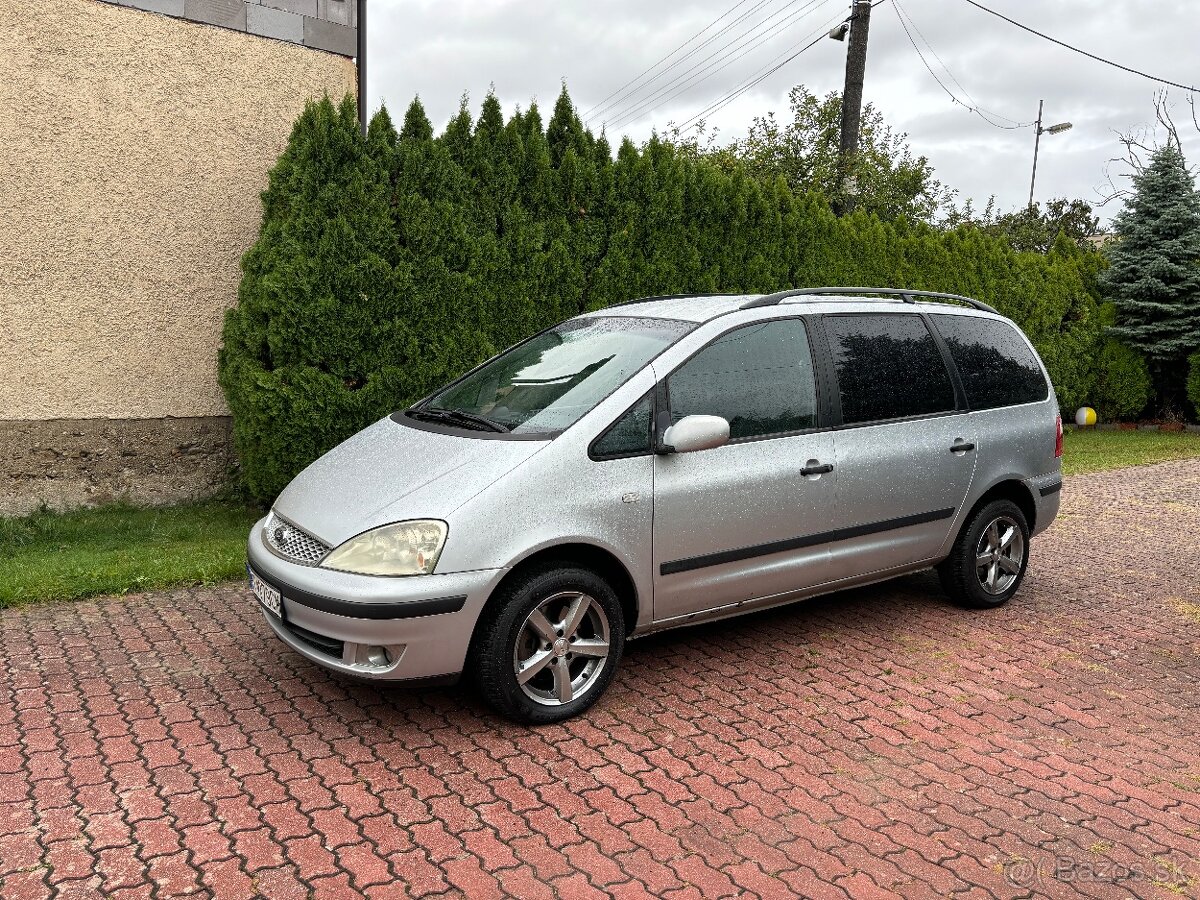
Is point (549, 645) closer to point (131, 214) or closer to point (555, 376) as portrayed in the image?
point (555, 376)

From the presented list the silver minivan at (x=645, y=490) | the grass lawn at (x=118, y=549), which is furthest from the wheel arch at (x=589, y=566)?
the grass lawn at (x=118, y=549)

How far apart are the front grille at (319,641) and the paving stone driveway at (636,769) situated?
0.36 metres

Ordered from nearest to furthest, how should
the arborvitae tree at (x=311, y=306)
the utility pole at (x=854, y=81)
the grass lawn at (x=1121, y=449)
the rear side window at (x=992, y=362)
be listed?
the rear side window at (x=992, y=362) < the arborvitae tree at (x=311, y=306) < the grass lawn at (x=1121, y=449) < the utility pole at (x=854, y=81)

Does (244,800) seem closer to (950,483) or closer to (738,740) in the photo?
(738,740)

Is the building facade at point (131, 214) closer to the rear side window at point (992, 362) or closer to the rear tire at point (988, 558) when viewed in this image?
the rear side window at point (992, 362)

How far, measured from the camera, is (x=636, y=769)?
3.73 meters

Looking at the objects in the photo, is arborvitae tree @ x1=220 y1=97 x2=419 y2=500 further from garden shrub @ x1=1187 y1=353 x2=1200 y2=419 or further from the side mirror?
garden shrub @ x1=1187 y1=353 x2=1200 y2=419

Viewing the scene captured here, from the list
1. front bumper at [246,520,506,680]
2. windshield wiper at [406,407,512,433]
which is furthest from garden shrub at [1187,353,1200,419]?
front bumper at [246,520,506,680]

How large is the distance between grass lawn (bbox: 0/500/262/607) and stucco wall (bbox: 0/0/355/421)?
2.92 ft

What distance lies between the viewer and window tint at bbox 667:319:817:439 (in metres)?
4.46

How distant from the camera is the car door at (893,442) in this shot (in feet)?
16.2

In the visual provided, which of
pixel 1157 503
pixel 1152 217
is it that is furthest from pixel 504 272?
pixel 1152 217

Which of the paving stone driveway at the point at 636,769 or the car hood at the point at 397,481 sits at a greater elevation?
the car hood at the point at 397,481

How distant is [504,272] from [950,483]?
4439 millimetres
